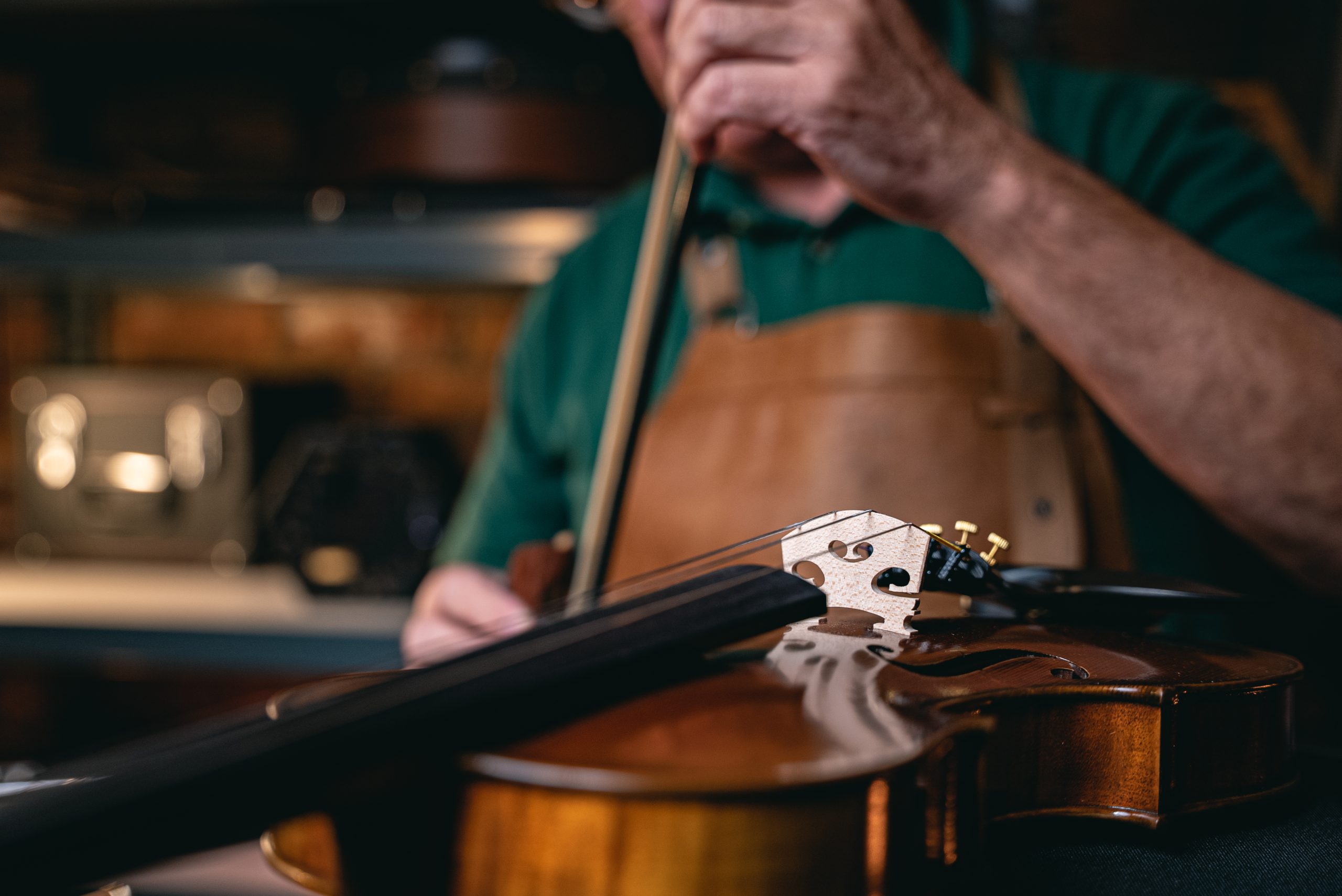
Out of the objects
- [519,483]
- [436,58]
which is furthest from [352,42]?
[519,483]

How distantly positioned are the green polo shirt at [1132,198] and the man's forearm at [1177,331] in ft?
0.38

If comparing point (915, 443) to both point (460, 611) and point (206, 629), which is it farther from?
point (206, 629)

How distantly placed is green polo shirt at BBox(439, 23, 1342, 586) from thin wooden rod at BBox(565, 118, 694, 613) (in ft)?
0.31

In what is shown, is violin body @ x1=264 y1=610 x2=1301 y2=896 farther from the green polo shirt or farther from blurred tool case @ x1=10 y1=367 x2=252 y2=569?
blurred tool case @ x1=10 y1=367 x2=252 y2=569

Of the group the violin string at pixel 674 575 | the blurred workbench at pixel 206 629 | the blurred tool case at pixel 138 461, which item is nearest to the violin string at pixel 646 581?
the violin string at pixel 674 575

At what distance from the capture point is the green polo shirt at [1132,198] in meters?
0.57

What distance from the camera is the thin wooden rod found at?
54 centimetres

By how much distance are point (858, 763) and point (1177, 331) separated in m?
0.33

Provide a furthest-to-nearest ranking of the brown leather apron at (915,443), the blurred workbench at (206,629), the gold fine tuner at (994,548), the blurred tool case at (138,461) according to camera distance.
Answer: the blurred tool case at (138,461), the blurred workbench at (206,629), the brown leather apron at (915,443), the gold fine tuner at (994,548)

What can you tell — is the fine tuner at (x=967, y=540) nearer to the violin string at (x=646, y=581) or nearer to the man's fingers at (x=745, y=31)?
the violin string at (x=646, y=581)

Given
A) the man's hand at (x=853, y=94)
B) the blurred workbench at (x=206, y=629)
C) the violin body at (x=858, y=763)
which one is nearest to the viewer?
the violin body at (x=858, y=763)

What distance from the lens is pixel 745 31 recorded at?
416 millimetres

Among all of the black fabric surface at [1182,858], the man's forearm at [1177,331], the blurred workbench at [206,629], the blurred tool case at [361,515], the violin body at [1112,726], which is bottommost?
the blurred workbench at [206,629]

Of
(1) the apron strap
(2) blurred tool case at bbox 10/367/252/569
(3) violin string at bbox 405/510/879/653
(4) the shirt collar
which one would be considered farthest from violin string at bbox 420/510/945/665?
(2) blurred tool case at bbox 10/367/252/569
